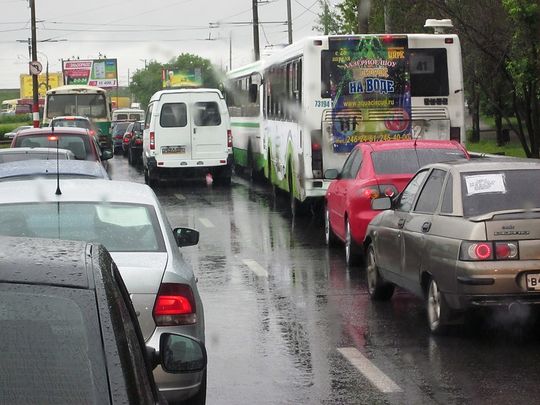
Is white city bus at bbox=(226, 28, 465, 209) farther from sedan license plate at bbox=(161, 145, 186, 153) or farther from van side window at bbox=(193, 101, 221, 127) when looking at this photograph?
sedan license plate at bbox=(161, 145, 186, 153)

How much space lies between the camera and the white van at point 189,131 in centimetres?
3047

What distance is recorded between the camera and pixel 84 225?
781 centimetres

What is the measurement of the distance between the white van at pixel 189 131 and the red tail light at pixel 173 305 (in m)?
23.3

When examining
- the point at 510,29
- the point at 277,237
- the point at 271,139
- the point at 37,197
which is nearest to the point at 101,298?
the point at 37,197

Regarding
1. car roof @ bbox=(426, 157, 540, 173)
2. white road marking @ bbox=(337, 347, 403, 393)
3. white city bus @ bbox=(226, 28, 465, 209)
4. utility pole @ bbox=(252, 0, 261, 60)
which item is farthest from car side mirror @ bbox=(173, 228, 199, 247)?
utility pole @ bbox=(252, 0, 261, 60)

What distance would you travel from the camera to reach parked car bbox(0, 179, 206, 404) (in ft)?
23.0

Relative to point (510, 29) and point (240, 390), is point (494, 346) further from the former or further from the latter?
point (510, 29)

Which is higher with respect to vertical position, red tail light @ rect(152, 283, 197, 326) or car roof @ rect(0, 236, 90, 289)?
car roof @ rect(0, 236, 90, 289)

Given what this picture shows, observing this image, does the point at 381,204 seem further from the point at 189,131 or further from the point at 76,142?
the point at 189,131

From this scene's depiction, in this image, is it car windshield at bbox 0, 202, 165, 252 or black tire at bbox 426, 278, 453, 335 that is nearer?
car windshield at bbox 0, 202, 165, 252

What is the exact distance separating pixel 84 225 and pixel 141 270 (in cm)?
83

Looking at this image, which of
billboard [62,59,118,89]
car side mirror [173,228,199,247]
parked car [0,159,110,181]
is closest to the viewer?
car side mirror [173,228,199,247]

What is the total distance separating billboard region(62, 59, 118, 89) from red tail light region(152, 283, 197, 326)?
394 feet

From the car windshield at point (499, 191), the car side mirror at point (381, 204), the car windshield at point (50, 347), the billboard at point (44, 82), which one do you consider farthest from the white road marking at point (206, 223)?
the billboard at point (44, 82)
